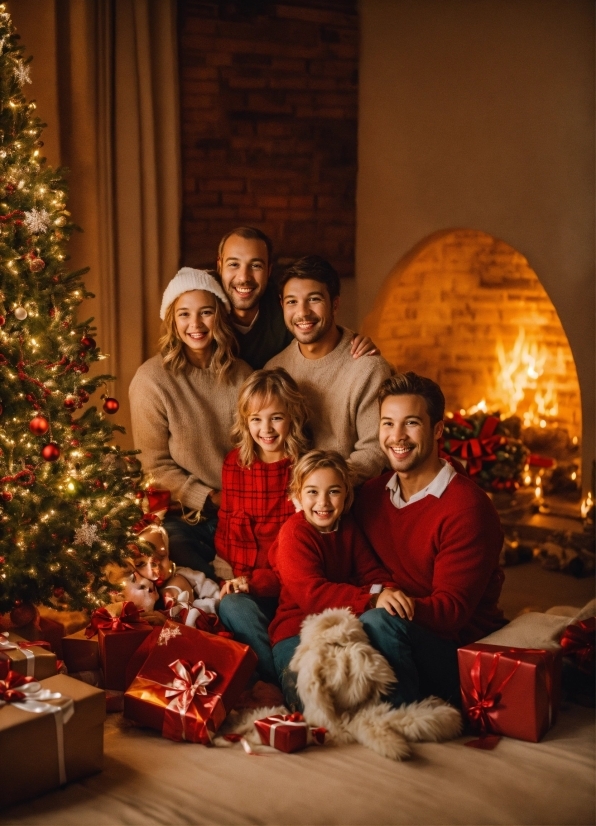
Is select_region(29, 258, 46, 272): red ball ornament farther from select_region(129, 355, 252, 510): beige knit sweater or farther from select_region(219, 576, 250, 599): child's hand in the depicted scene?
select_region(219, 576, 250, 599): child's hand

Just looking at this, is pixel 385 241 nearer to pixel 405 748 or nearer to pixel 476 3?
pixel 476 3

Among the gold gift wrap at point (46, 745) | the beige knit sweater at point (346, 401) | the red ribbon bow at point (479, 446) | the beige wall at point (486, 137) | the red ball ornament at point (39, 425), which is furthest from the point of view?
the red ribbon bow at point (479, 446)

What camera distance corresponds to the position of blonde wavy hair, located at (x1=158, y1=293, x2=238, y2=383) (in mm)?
3406

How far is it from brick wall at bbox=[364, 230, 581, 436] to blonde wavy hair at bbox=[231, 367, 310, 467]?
8.16ft

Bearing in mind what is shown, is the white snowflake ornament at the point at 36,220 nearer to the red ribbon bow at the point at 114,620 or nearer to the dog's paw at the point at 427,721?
the red ribbon bow at the point at 114,620

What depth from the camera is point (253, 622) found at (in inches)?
112

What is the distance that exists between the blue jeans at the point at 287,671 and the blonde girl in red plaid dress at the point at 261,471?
280 mm

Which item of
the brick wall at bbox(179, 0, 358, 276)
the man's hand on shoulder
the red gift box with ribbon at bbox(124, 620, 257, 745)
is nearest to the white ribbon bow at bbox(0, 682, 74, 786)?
the red gift box with ribbon at bbox(124, 620, 257, 745)

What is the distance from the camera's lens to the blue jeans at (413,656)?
8.19 feet

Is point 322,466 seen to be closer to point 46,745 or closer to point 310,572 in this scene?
point 310,572

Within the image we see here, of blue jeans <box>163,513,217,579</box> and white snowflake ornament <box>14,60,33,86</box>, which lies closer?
white snowflake ornament <box>14,60,33,86</box>

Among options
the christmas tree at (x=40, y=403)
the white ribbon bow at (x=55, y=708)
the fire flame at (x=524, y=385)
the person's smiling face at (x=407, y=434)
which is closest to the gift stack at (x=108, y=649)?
the christmas tree at (x=40, y=403)

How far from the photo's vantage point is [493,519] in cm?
272

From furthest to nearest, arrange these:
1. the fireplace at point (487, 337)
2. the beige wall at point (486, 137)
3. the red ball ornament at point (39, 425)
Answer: the fireplace at point (487, 337) < the beige wall at point (486, 137) < the red ball ornament at point (39, 425)
